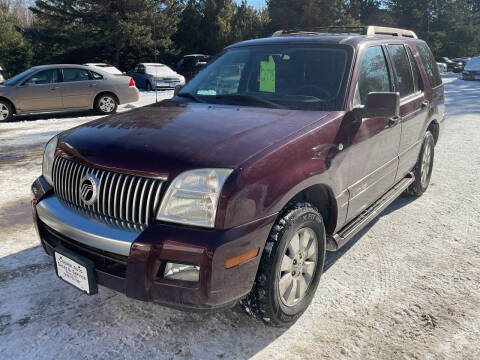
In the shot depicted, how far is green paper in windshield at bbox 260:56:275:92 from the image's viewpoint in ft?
11.9

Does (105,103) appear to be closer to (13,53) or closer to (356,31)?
(356,31)

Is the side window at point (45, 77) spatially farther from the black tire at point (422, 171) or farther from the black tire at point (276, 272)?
the black tire at point (276, 272)

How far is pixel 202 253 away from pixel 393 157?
2.50 meters

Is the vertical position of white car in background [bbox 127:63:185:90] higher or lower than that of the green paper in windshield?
lower

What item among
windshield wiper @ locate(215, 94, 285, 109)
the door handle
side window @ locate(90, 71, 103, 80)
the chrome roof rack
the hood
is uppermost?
the chrome roof rack

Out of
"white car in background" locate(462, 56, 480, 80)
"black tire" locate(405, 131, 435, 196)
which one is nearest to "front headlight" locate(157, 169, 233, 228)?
"black tire" locate(405, 131, 435, 196)

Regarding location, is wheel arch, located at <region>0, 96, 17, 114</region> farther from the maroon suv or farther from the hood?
the hood

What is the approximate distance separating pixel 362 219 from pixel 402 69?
5.54ft

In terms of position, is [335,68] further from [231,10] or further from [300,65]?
[231,10]

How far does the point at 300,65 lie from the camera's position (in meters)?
3.58

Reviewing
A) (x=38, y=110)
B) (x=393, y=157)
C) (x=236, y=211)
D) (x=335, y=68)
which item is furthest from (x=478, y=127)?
(x=38, y=110)

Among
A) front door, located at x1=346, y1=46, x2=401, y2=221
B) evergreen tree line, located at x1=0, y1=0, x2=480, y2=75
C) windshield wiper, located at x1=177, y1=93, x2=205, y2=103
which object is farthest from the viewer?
evergreen tree line, located at x1=0, y1=0, x2=480, y2=75

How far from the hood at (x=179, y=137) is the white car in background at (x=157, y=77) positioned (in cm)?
1575

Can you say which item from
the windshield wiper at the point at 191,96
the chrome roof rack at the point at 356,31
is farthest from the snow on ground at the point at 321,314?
the chrome roof rack at the point at 356,31
